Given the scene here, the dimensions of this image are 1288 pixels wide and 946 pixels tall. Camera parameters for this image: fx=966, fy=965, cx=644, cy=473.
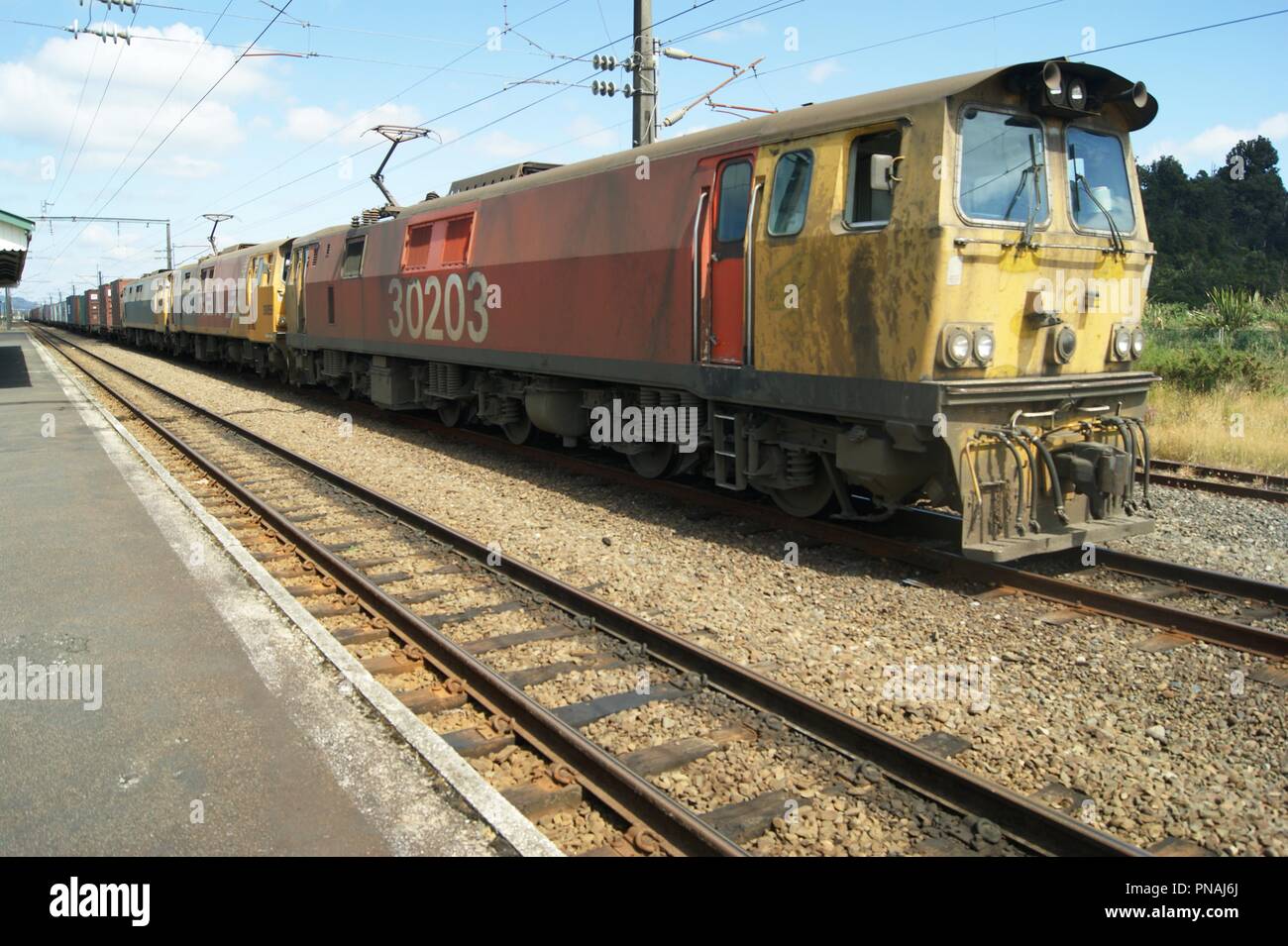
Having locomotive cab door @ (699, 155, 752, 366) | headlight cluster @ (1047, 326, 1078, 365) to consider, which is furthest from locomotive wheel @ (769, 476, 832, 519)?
headlight cluster @ (1047, 326, 1078, 365)

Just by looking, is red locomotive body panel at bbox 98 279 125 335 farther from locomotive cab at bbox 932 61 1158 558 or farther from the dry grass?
locomotive cab at bbox 932 61 1158 558

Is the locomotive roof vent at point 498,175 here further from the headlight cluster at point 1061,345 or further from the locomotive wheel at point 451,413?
the headlight cluster at point 1061,345

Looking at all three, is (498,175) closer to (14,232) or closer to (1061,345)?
(1061,345)

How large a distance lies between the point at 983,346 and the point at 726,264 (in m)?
2.40

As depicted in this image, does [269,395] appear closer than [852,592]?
No

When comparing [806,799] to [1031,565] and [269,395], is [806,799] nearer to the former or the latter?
[1031,565]

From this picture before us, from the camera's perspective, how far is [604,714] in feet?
15.6

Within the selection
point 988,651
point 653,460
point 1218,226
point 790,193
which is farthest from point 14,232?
point 1218,226

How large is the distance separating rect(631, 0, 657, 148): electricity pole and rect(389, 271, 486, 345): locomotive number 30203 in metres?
4.36

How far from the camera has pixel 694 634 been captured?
582cm

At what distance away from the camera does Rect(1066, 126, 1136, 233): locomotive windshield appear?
23.4 ft

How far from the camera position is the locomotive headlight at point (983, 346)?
6449 millimetres

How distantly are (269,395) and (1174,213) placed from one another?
124ft
